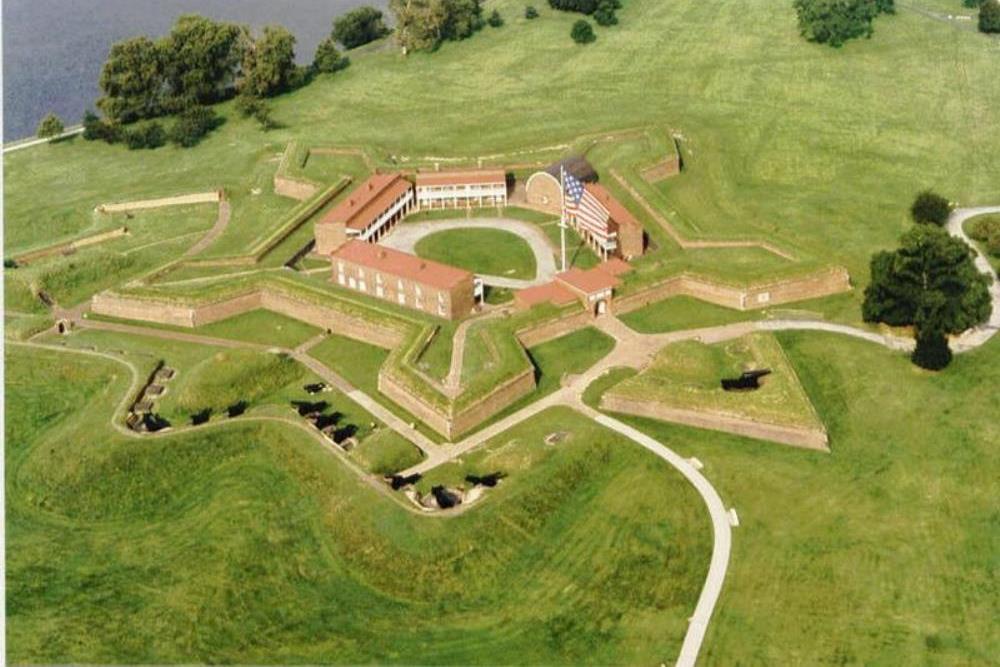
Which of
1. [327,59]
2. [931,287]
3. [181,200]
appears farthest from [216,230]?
[931,287]

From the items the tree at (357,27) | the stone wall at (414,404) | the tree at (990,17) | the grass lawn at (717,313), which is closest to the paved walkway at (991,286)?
the grass lawn at (717,313)

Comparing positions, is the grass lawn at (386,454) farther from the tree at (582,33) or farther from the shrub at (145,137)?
the tree at (582,33)

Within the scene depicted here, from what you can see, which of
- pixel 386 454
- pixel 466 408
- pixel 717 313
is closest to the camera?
pixel 386 454

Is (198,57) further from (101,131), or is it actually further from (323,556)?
(323,556)

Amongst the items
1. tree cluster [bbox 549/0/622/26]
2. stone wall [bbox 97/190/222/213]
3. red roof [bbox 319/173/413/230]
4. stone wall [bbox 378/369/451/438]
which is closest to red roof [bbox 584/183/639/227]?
red roof [bbox 319/173/413/230]

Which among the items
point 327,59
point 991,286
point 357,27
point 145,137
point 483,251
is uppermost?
point 357,27

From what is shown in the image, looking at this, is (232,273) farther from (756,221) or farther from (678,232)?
(756,221)

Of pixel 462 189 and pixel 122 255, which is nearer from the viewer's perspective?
pixel 122 255

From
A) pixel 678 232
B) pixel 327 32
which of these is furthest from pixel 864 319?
pixel 327 32
